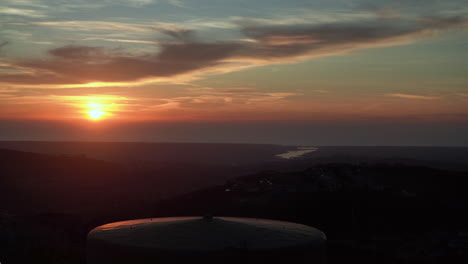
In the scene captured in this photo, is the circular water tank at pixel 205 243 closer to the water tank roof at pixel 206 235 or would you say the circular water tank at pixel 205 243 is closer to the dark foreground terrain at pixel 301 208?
the water tank roof at pixel 206 235

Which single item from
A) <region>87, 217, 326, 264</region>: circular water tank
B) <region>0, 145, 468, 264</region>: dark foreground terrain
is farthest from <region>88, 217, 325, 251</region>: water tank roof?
<region>0, 145, 468, 264</region>: dark foreground terrain

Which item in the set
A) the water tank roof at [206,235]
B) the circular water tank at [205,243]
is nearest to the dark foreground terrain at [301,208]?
the water tank roof at [206,235]

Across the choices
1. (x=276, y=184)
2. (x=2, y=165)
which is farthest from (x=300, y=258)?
(x=2, y=165)

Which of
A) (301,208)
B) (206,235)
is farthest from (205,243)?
(301,208)

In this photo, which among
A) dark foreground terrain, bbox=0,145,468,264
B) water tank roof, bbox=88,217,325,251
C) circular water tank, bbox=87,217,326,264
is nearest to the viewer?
circular water tank, bbox=87,217,326,264

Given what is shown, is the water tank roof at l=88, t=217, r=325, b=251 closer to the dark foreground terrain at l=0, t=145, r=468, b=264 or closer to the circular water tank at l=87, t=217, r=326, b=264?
the circular water tank at l=87, t=217, r=326, b=264

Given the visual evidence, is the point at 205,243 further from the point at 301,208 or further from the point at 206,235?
the point at 301,208
